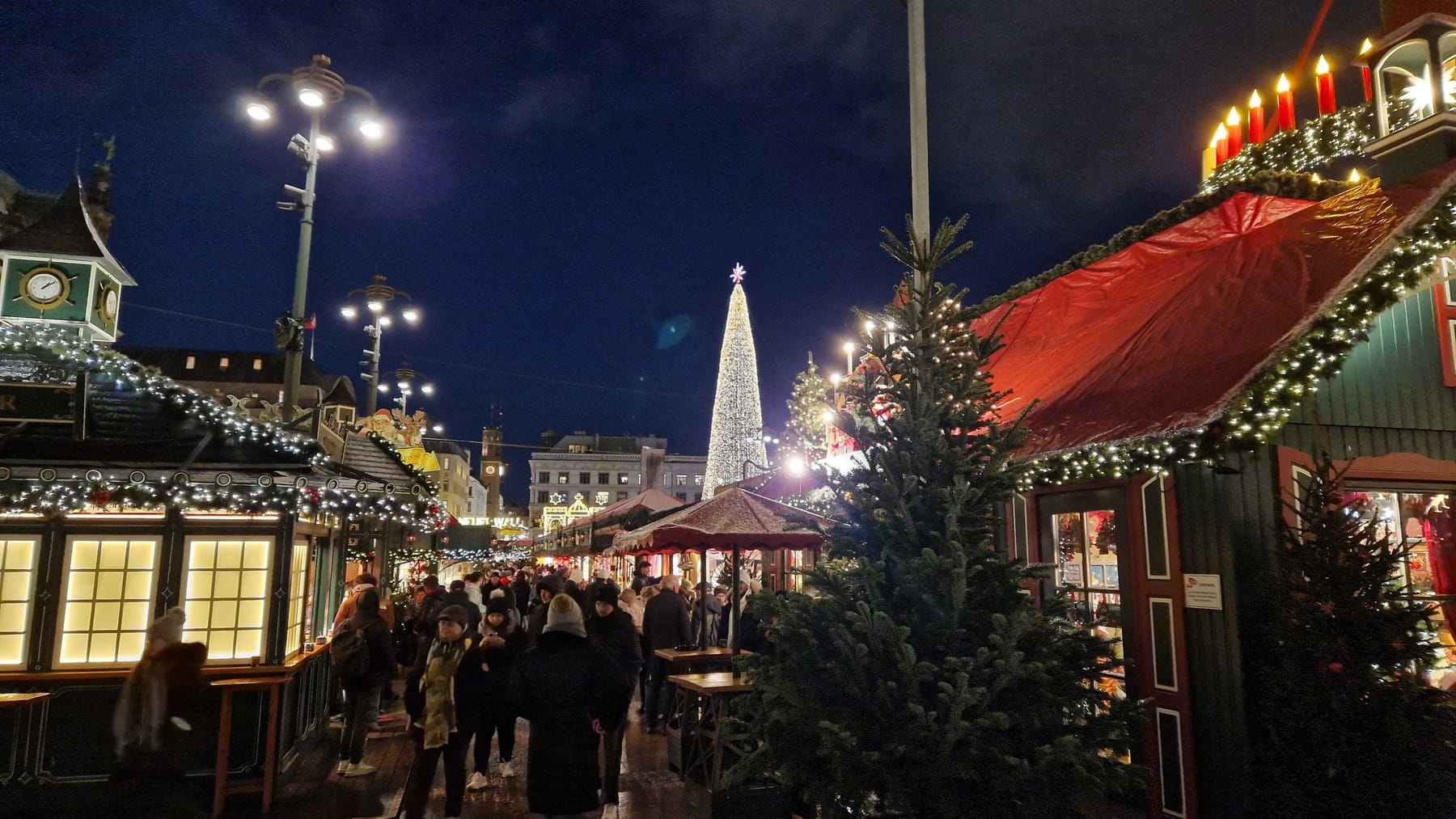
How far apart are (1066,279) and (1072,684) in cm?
742

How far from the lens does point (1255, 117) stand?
36.5 feet

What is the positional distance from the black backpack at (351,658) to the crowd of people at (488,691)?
12 millimetres

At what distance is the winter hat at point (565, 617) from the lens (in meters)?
6.09

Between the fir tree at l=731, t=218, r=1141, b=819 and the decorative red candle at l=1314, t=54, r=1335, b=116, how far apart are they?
6972 millimetres

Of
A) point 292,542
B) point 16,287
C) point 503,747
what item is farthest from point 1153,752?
point 16,287

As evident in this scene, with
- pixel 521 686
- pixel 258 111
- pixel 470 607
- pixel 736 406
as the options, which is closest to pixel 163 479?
pixel 470 607

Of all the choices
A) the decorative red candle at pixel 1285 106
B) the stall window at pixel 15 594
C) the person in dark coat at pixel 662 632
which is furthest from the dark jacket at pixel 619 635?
the decorative red candle at pixel 1285 106

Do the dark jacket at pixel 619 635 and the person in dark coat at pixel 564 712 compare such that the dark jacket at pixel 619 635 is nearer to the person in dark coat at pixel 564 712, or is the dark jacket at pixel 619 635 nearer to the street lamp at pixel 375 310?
the person in dark coat at pixel 564 712

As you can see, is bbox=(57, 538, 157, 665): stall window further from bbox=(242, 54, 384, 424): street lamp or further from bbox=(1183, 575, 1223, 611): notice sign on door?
bbox=(1183, 575, 1223, 611): notice sign on door

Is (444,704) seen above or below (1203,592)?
below

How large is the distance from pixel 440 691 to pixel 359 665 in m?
2.52

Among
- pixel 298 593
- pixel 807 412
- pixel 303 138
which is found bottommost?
pixel 298 593

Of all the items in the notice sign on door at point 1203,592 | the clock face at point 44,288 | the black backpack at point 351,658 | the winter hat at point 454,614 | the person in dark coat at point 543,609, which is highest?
the clock face at point 44,288

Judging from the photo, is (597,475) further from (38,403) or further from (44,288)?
(38,403)
